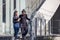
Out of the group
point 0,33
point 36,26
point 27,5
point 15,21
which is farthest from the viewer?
point 27,5

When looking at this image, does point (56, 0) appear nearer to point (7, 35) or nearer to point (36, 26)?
point (36, 26)

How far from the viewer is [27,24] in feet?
61.3

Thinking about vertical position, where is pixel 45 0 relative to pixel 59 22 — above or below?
above

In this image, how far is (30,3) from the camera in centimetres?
2380

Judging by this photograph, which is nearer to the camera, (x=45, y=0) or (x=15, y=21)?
(x=15, y=21)

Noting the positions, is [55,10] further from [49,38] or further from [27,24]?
[27,24]

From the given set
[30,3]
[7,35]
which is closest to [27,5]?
[30,3]

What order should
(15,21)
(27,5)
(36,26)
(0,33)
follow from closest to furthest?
Answer: (15,21) < (0,33) < (36,26) < (27,5)

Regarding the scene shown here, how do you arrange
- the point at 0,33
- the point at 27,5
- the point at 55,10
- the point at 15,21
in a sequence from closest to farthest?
1. the point at 15,21
2. the point at 0,33
3. the point at 27,5
4. the point at 55,10

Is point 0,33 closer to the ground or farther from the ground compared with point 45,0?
closer to the ground

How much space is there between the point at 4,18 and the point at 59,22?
6.65m

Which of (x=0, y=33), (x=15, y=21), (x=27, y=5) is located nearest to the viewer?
(x=15, y=21)

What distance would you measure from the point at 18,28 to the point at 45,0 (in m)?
6.27

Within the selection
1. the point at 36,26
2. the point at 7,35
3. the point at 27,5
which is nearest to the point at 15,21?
the point at 7,35
